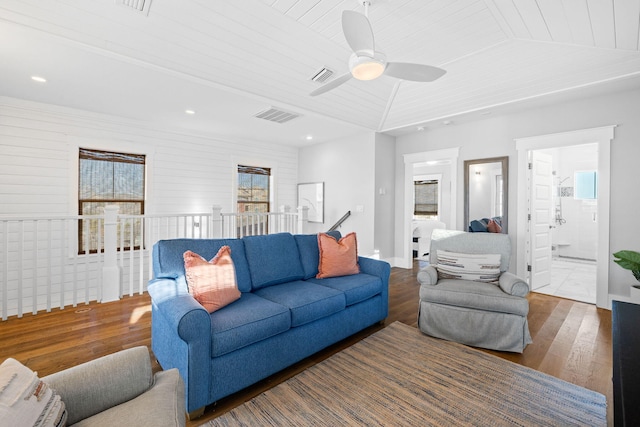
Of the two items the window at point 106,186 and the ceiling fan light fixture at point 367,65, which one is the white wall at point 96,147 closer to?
the window at point 106,186

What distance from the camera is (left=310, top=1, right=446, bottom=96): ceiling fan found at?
2057 mm

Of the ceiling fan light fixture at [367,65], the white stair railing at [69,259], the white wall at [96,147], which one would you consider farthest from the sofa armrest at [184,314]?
the white wall at [96,147]

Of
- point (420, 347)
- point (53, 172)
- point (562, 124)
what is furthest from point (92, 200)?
point (562, 124)

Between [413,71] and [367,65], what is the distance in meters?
0.51

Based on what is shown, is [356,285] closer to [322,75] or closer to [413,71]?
[413,71]

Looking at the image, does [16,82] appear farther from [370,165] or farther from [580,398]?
[580,398]

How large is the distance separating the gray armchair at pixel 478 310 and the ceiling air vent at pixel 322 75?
2627mm

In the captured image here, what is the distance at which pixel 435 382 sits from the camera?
213 cm

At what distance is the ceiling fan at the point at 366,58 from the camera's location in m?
2.06

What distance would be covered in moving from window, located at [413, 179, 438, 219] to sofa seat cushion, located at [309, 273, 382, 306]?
607cm

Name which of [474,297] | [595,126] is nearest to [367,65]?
[474,297]

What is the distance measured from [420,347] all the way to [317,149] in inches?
199

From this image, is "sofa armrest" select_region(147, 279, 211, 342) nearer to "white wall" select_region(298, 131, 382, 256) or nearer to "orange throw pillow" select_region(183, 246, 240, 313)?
"orange throw pillow" select_region(183, 246, 240, 313)

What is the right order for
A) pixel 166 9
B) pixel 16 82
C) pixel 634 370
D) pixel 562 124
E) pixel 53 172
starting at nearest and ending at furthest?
1. pixel 634 370
2. pixel 166 9
3. pixel 16 82
4. pixel 562 124
5. pixel 53 172
